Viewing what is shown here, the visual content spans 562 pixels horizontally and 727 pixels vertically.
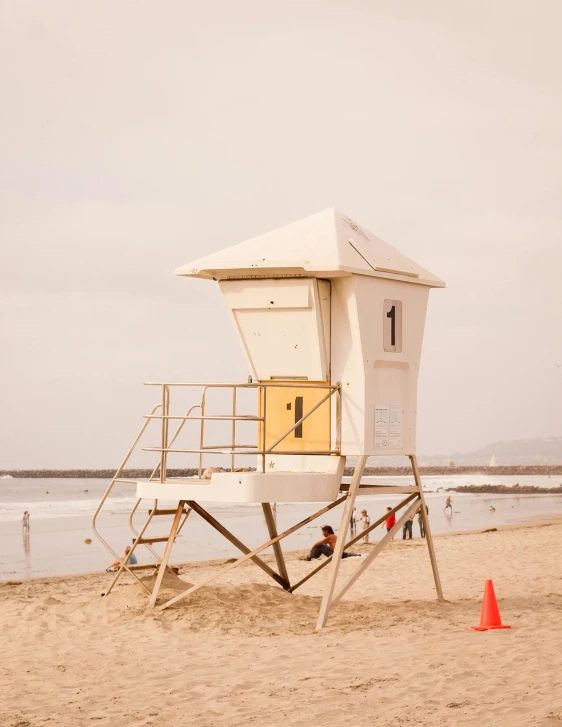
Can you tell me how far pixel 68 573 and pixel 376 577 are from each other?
29.9 feet

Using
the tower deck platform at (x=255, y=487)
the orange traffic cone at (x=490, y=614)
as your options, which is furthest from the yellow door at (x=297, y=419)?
the orange traffic cone at (x=490, y=614)

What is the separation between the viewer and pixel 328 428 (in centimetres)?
1225

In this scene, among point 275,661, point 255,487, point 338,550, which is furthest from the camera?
point 338,550

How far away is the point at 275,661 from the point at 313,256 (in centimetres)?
495

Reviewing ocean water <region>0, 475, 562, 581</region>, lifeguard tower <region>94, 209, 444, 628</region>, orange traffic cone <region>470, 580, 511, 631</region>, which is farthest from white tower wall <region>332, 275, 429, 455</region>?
ocean water <region>0, 475, 562, 581</region>

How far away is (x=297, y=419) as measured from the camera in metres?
12.4

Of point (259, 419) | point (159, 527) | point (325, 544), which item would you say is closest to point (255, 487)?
point (259, 419)

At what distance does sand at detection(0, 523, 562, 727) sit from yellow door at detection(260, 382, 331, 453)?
2.20 meters

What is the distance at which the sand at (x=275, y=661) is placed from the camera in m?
7.67

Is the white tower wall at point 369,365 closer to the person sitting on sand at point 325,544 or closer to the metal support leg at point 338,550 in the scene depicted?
the metal support leg at point 338,550

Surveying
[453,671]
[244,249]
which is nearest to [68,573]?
[244,249]

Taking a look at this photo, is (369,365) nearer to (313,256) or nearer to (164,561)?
(313,256)

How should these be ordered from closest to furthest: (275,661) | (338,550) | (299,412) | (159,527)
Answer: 1. (275,661)
2. (338,550)
3. (299,412)
4. (159,527)

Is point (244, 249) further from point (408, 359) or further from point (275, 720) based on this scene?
point (275, 720)
